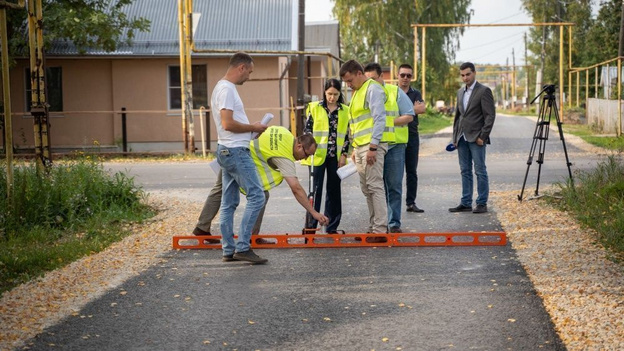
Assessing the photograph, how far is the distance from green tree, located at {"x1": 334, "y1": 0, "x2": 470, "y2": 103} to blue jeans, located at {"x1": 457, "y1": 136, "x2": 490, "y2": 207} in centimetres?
4393

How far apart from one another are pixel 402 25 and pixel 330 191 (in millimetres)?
48204

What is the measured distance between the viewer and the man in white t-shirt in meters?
8.61

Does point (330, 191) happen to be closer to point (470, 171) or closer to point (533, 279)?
point (470, 171)

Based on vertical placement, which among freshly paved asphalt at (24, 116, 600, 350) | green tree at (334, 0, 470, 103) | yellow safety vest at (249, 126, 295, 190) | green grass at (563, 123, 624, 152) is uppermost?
green tree at (334, 0, 470, 103)

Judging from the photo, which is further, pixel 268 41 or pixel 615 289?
pixel 268 41

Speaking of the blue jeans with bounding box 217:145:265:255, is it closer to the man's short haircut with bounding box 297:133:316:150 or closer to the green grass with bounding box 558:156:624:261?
the man's short haircut with bounding box 297:133:316:150

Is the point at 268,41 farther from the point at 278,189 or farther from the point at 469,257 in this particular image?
the point at 469,257

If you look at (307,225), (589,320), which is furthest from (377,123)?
(589,320)

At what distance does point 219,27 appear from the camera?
3014 centimetres

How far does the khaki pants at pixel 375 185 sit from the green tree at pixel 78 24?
16444mm

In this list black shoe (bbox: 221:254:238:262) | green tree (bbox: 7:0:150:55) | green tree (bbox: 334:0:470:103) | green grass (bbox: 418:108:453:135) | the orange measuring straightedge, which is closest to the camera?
black shoe (bbox: 221:254:238:262)

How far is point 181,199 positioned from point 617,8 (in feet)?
136

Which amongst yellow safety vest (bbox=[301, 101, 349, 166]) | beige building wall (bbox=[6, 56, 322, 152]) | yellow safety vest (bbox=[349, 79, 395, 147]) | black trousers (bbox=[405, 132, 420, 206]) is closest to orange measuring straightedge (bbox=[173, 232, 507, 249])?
yellow safety vest (bbox=[301, 101, 349, 166])

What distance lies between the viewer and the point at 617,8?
5078 cm
